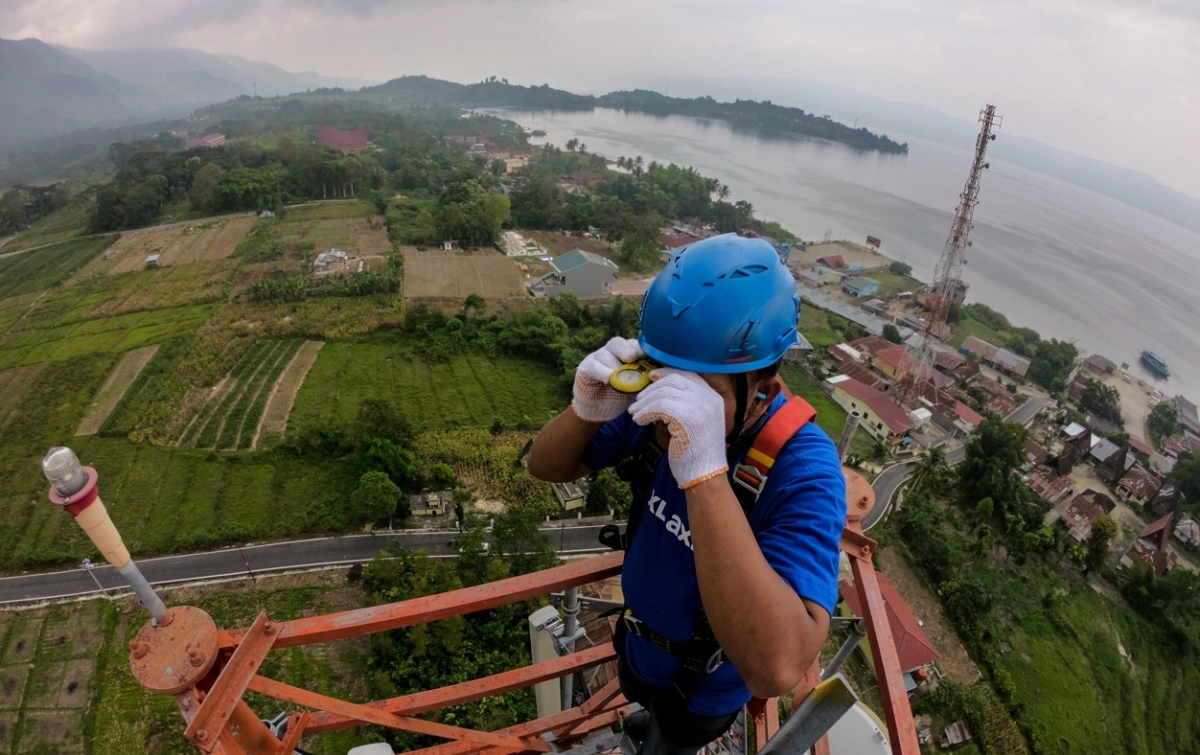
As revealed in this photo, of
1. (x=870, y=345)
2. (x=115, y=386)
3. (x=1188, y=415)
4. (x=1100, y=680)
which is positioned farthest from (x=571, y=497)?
(x=1188, y=415)

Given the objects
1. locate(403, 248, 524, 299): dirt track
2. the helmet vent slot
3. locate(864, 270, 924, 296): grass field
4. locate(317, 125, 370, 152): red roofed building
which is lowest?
locate(403, 248, 524, 299): dirt track

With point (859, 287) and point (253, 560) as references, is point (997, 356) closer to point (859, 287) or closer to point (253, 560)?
point (859, 287)

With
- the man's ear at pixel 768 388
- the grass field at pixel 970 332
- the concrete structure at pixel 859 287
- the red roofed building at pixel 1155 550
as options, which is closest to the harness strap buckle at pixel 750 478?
the man's ear at pixel 768 388

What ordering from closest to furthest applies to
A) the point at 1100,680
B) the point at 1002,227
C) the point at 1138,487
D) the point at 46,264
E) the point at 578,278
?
1. the point at 1100,680
2. the point at 1138,487
3. the point at 578,278
4. the point at 46,264
5. the point at 1002,227

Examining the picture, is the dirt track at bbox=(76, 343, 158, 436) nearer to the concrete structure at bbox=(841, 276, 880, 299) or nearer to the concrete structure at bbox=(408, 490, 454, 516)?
the concrete structure at bbox=(408, 490, 454, 516)

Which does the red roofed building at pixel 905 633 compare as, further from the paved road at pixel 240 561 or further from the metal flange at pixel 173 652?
the metal flange at pixel 173 652

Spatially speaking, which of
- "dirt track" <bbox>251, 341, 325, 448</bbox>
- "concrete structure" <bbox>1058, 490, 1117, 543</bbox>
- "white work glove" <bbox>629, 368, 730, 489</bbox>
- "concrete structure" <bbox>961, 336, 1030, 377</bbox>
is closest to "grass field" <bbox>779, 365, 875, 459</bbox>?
"concrete structure" <bbox>1058, 490, 1117, 543</bbox>
